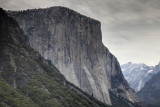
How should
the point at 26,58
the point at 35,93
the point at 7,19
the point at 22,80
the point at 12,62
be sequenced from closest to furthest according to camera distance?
1. the point at 35,93
2. the point at 22,80
3. the point at 12,62
4. the point at 26,58
5. the point at 7,19

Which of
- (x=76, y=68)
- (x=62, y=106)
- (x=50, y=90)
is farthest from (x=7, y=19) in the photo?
(x=76, y=68)

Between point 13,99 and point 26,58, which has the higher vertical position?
point 26,58

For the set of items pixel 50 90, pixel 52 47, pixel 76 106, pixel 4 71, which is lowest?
pixel 76 106

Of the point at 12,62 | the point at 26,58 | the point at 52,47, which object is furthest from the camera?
the point at 52,47

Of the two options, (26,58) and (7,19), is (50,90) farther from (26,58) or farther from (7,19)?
(7,19)

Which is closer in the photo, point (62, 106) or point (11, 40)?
point (62, 106)

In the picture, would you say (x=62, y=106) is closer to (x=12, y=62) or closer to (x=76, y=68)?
(x=12, y=62)
